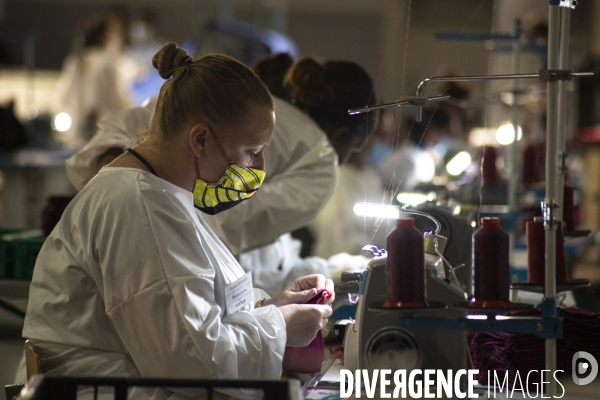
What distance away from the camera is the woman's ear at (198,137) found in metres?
1.46

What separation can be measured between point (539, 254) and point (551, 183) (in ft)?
0.48

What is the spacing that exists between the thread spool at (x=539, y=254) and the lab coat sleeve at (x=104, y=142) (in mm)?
1337

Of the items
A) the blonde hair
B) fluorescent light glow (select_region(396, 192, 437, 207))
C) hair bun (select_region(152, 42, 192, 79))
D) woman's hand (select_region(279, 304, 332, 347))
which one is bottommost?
woman's hand (select_region(279, 304, 332, 347))

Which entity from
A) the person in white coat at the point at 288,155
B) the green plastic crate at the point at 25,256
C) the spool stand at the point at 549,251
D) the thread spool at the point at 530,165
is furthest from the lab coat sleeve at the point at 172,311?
the thread spool at the point at 530,165

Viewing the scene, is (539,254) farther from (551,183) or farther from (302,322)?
(302,322)

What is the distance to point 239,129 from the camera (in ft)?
4.88

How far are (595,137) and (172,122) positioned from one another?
6.30 m

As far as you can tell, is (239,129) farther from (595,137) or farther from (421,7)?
(421,7)

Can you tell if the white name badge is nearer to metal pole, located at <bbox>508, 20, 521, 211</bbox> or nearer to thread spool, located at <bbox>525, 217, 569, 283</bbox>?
thread spool, located at <bbox>525, 217, 569, 283</bbox>

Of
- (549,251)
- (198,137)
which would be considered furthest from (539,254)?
(198,137)

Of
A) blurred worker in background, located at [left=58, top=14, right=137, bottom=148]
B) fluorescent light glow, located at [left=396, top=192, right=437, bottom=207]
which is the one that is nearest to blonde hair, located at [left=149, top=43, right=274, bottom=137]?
fluorescent light glow, located at [left=396, top=192, right=437, bottom=207]

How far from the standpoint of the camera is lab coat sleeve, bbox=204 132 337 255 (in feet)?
8.18

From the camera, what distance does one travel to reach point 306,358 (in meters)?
1.58

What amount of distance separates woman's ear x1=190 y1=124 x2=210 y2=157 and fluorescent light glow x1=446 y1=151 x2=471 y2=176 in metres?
1.98
